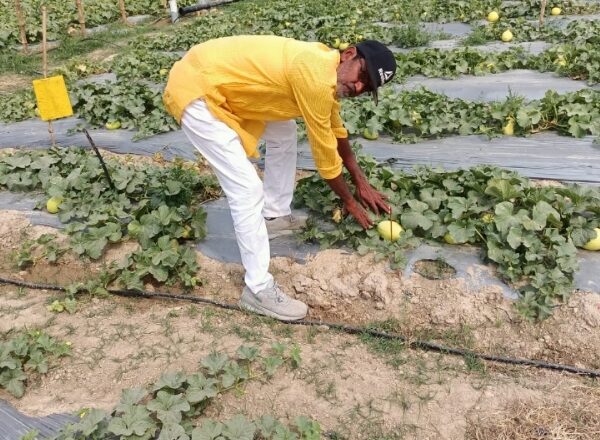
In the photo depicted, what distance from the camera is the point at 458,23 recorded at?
958 centimetres

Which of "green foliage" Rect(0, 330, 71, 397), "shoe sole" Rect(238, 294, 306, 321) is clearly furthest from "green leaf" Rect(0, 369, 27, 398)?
"shoe sole" Rect(238, 294, 306, 321)

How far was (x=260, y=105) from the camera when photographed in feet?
10.2

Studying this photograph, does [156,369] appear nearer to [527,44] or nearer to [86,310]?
[86,310]

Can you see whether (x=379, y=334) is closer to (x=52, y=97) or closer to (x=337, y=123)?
(x=337, y=123)

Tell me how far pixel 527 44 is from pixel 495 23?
1125 mm

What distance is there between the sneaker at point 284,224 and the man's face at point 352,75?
4.63 feet

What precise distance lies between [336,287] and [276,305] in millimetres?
A: 412

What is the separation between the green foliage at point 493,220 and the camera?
3225 mm

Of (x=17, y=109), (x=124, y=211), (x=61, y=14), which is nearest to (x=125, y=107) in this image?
(x=17, y=109)

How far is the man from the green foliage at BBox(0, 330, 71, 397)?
112 cm

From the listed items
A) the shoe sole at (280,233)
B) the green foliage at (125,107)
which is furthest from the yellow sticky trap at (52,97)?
the shoe sole at (280,233)

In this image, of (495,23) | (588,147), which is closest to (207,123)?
(588,147)

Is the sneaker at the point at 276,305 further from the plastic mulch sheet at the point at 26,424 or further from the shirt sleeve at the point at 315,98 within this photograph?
the plastic mulch sheet at the point at 26,424

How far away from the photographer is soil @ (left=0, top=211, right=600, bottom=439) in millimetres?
2705
